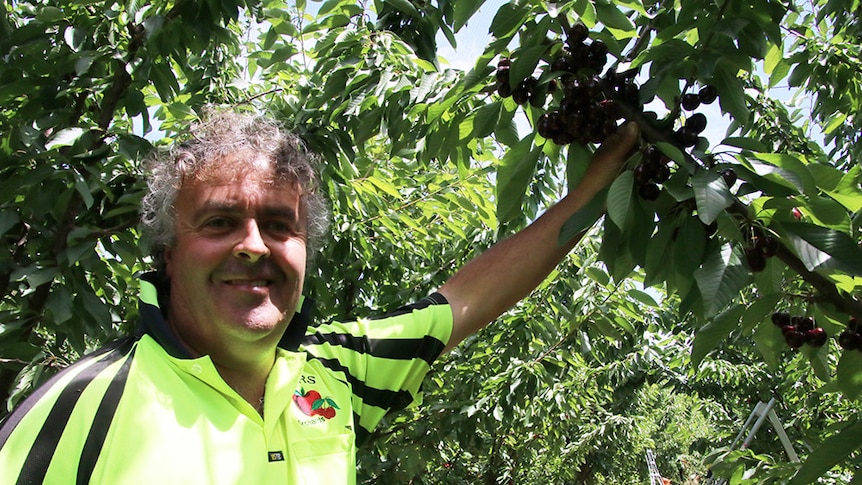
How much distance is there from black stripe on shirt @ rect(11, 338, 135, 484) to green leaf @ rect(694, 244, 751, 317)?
1.04m

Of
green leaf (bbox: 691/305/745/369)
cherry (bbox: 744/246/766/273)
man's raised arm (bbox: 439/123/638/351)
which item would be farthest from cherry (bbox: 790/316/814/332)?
man's raised arm (bbox: 439/123/638/351)

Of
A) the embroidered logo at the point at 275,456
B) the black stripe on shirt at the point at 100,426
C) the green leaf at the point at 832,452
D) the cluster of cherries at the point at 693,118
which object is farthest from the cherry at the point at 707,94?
the black stripe on shirt at the point at 100,426

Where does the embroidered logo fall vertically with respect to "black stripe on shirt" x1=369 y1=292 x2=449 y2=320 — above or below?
below

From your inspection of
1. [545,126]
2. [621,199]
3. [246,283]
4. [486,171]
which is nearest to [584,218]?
[621,199]

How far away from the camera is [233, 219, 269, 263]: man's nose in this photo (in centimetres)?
143

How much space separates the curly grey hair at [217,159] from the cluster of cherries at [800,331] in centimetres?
110

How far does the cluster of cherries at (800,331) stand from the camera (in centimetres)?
142

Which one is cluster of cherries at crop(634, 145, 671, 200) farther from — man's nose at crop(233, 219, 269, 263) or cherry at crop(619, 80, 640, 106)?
man's nose at crop(233, 219, 269, 263)

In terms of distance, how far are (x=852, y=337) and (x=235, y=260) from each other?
125 cm

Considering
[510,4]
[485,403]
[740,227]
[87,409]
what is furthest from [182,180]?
[485,403]

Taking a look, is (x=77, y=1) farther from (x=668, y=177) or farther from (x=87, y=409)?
(x=668, y=177)

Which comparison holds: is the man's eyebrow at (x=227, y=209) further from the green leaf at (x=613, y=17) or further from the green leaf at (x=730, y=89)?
the green leaf at (x=730, y=89)

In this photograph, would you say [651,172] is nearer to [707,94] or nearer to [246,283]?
[707,94]

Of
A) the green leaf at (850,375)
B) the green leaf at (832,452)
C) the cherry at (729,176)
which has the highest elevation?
the cherry at (729,176)
